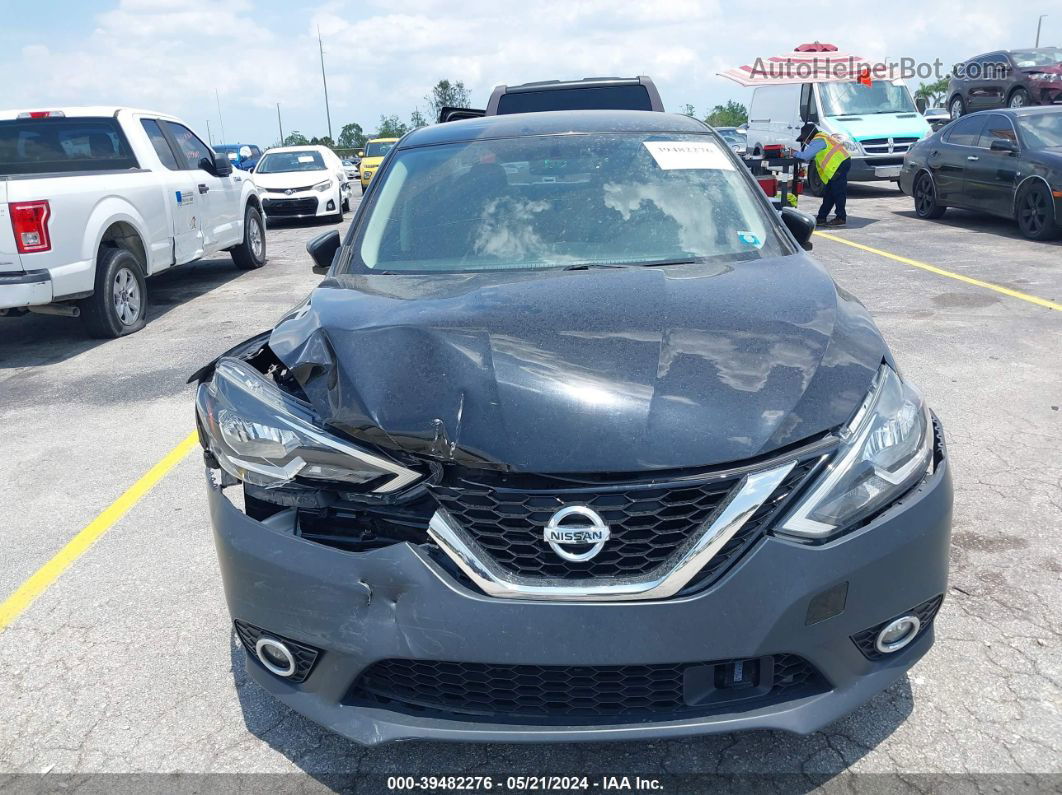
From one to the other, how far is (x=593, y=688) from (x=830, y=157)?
12.2m

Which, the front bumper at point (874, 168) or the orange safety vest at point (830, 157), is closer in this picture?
the orange safety vest at point (830, 157)

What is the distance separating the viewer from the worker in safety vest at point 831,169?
12953mm

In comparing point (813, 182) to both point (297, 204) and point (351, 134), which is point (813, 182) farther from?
point (351, 134)

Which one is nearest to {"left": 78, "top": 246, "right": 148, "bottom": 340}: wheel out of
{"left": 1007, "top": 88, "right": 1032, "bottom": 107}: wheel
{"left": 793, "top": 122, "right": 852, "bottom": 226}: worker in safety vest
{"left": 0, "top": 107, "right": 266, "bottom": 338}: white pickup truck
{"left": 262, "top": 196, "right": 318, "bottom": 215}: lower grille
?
{"left": 0, "top": 107, "right": 266, "bottom": 338}: white pickup truck

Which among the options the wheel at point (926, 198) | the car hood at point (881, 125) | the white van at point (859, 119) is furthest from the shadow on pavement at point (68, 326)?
the car hood at point (881, 125)

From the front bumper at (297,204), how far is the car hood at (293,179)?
238 millimetres

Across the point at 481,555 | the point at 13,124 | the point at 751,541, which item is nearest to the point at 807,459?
the point at 751,541

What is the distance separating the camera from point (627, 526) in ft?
6.72

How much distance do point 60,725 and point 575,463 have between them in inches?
71.5

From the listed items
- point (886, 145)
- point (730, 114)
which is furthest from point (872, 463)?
point (730, 114)

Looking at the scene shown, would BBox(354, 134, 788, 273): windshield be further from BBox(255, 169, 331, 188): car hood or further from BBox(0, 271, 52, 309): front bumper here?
BBox(255, 169, 331, 188): car hood

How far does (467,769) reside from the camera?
246 centimetres

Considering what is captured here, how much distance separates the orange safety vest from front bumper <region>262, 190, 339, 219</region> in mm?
8747

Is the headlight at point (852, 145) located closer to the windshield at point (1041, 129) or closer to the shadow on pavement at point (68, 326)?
the windshield at point (1041, 129)
